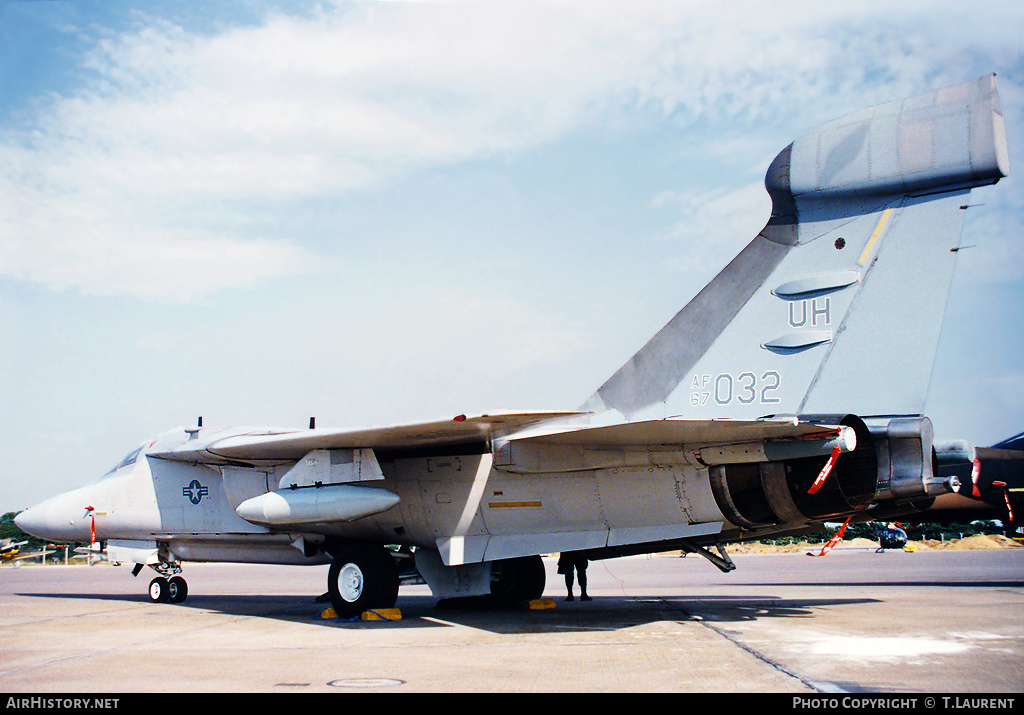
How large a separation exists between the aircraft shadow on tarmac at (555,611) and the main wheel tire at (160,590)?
0.14 meters

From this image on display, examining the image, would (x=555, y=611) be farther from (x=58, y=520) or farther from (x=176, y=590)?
(x=58, y=520)

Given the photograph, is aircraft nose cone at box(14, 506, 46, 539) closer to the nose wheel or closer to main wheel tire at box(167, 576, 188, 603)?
the nose wheel

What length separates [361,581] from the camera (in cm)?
1019

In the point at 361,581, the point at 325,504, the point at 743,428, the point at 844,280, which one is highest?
the point at 844,280

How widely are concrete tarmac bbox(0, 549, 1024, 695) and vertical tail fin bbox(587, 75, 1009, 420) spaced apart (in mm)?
2432

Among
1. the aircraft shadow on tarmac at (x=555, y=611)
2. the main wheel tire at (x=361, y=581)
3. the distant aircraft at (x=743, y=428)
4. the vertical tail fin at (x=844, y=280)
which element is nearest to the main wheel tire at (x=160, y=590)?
the aircraft shadow on tarmac at (x=555, y=611)

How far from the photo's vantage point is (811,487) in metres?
7.88

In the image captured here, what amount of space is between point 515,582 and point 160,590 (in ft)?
19.7

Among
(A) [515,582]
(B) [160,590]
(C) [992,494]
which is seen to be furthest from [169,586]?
(C) [992,494]

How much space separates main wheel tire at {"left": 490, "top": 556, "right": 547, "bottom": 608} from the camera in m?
11.7

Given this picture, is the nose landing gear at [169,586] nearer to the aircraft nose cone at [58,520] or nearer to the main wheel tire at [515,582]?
the aircraft nose cone at [58,520]

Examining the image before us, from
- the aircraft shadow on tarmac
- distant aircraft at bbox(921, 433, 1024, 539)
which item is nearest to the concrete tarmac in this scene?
the aircraft shadow on tarmac

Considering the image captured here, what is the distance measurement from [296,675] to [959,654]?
17.6ft

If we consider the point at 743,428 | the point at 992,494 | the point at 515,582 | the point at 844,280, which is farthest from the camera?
the point at 992,494
